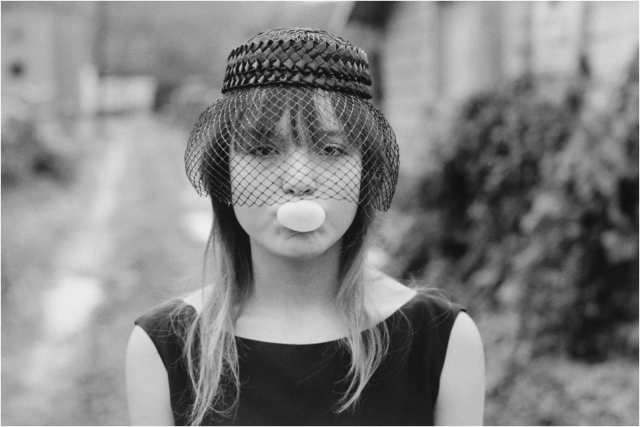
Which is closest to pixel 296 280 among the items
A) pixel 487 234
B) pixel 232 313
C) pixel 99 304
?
pixel 232 313

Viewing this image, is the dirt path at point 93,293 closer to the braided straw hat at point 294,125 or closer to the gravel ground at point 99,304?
the gravel ground at point 99,304

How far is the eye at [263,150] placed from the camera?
1.31m

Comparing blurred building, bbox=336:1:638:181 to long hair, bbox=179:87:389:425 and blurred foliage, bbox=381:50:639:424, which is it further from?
long hair, bbox=179:87:389:425

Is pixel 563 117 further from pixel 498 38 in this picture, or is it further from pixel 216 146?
pixel 216 146

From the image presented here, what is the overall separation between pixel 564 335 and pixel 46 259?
19.5ft

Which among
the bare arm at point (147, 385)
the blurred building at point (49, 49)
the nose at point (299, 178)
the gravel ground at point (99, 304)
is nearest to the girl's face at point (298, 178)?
the nose at point (299, 178)

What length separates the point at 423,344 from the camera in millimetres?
1498

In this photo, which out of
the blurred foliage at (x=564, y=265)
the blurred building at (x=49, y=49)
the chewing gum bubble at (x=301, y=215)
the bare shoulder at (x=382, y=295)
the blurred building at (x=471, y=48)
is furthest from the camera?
the blurred building at (x=49, y=49)

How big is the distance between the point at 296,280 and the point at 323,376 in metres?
0.25

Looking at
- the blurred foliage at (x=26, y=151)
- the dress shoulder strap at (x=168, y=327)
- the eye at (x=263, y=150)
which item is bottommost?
the blurred foliage at (x=26, y=151)

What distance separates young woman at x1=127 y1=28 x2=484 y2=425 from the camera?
130 cm

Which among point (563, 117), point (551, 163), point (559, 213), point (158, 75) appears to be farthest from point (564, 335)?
point (158, 75)

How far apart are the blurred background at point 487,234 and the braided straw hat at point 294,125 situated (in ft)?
1.89

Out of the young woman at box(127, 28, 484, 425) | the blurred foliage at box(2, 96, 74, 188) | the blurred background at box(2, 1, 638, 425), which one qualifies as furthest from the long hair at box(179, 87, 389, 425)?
the blurred foliage at box(2, 96, 74, 188)
